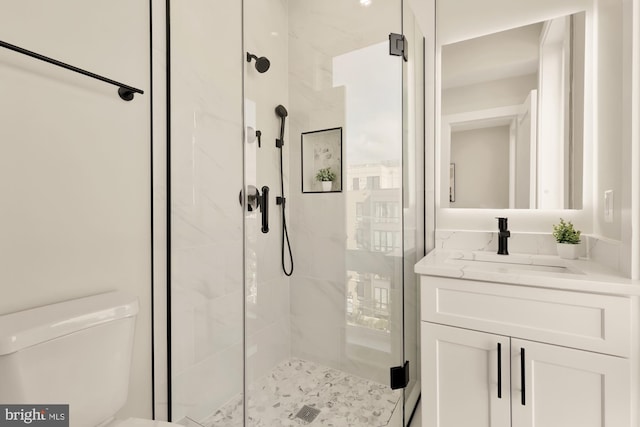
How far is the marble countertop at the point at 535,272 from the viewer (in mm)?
1100

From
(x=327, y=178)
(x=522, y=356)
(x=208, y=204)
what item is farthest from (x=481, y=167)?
(x=208, y=204)

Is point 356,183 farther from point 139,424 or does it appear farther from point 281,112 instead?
point 139,424

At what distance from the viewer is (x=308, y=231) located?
187cm

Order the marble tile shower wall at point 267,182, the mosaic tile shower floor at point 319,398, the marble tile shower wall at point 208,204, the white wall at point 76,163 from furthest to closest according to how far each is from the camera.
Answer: the mosaic tile shower floor at point 319,398 < the marble tile shower wall at point 267,182 < the marble tile shower wall at point 208,204 < the white wall at point 76,163

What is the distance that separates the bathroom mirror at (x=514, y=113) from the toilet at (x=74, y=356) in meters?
1.77

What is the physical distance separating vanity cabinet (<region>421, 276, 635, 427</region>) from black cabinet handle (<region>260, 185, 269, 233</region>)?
80 cm

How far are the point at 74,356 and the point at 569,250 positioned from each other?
1.97 metres

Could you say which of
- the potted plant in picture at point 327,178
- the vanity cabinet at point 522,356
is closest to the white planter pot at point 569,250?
the vanity cabinet at point 522,356

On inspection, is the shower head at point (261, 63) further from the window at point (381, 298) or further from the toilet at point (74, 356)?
the window at point (381, 298)

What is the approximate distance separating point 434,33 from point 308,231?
145cm

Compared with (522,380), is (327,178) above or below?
above

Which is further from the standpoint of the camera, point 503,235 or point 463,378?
point 503,235

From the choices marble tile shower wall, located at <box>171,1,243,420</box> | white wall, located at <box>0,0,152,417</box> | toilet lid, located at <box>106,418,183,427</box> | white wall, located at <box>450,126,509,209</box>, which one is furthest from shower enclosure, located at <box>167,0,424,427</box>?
toilet lid, located at <box>106,418,183,427</box>

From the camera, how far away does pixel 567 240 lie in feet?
5.10
